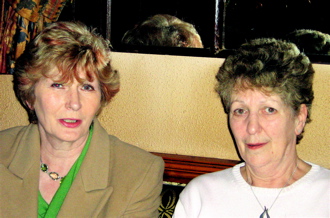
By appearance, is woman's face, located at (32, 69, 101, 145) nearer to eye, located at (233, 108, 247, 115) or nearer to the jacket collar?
the jacket collar

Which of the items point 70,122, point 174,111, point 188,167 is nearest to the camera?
point 70,122

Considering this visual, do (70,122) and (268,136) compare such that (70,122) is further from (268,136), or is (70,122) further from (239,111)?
(268,136)

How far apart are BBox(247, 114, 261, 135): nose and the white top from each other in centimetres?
30

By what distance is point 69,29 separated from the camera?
7.38ft

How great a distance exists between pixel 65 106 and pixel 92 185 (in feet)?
1.35

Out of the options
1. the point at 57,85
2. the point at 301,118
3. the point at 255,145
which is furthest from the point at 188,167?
the point at 57,85

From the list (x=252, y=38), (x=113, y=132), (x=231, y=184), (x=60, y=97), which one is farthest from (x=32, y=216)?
(x=252, y=38)

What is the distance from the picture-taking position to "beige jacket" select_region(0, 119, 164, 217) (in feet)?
6.82

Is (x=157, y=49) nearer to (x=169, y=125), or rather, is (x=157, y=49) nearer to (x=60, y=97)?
(x=169, y=125)

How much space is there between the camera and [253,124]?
6.37 ft

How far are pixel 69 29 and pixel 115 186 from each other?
2.78 feet

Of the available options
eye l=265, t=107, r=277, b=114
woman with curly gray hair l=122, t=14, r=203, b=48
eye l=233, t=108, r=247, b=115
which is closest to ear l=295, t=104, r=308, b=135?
eye l=265, t=107, r=277, b=114

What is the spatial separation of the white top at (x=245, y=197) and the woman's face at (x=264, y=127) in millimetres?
150

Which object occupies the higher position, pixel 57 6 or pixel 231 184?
pixel 57 6
